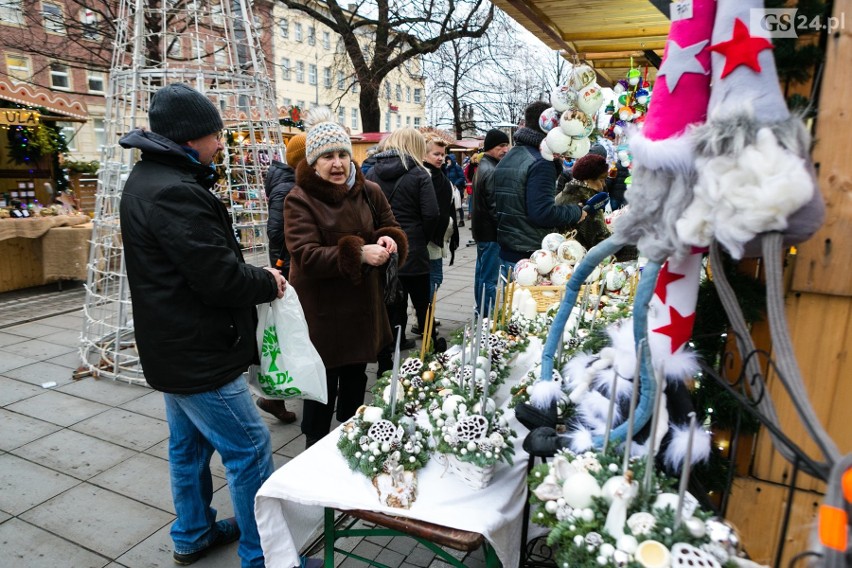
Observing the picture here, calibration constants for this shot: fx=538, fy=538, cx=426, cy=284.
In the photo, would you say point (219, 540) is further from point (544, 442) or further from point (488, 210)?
point (488, 210)

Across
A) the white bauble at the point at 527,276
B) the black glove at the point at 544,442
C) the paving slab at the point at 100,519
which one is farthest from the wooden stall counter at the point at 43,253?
the black glove at the point at 544,442

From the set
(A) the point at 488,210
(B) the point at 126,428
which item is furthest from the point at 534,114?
(B) the point at 126,428

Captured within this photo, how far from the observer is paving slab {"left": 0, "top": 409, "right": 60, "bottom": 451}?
134 inches

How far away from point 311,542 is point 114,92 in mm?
3608

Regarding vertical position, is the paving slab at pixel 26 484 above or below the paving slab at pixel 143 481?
below

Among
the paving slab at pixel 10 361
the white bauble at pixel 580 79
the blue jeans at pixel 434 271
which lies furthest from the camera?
the blue jeans at pixel 434 271

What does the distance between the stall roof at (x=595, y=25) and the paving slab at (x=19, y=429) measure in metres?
3.82

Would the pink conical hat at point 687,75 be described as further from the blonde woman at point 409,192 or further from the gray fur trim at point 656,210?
the blonde woman at point 409,192

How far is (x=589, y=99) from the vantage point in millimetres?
4055

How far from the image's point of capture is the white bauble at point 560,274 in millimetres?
3198

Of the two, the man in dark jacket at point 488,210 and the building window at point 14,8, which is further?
the building window at point 14,8

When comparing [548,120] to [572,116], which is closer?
[572,116]

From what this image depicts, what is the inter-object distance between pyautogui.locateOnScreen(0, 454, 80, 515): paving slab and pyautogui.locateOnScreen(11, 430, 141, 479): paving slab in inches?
2.0

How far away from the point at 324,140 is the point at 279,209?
1327 mm
